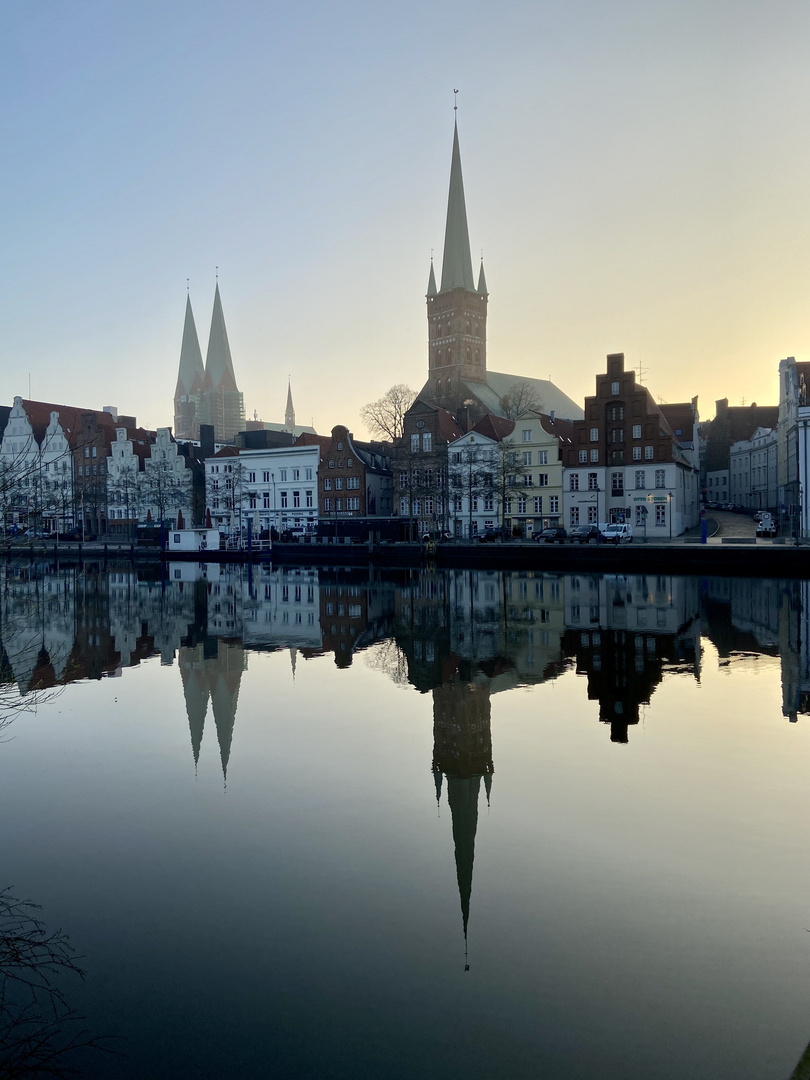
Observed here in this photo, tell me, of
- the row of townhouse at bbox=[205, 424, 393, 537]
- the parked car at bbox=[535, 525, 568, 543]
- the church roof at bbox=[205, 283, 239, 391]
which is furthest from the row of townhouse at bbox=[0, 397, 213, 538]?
the church roof at bbox=[205, 283, 239, 391]

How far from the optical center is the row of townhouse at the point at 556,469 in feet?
229

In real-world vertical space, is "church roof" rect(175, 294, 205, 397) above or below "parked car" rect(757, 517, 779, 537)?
above

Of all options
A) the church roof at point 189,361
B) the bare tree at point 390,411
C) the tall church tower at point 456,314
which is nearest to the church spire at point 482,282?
the tall church tower at point 456,314

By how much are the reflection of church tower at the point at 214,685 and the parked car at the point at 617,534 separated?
131ft

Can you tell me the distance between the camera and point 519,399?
Answer: 10550cm

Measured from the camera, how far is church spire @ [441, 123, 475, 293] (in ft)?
389

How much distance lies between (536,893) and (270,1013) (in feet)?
9.59

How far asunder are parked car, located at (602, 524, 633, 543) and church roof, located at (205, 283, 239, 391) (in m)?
128

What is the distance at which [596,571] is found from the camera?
164ft

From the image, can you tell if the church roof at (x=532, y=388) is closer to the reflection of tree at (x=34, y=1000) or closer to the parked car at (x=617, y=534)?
the parked car at (x=617, y=534)

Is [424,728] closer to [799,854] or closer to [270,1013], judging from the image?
[799,854]

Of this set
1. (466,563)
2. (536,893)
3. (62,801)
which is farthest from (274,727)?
(466,563)

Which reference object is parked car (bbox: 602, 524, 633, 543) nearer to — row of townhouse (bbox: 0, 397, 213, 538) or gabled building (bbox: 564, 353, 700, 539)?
gabled building (bbox: 564, 353, 700, 539)

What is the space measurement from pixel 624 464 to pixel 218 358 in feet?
409
